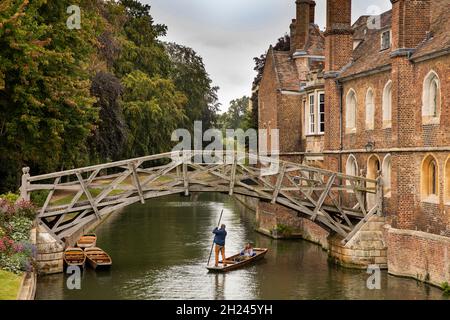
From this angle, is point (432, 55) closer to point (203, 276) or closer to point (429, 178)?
point (429, 178)

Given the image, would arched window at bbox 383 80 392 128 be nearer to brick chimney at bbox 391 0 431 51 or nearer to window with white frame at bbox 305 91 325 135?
brick chimney at bbox 391 0 431 51

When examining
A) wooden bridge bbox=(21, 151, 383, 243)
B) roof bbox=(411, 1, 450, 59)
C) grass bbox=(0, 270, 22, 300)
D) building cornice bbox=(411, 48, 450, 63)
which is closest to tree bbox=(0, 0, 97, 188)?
wooden bridge bbox=(21, 151, 383, 243)

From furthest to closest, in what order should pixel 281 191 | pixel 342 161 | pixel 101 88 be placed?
pixel 101 88, pixel 342 161, pixel 281 191

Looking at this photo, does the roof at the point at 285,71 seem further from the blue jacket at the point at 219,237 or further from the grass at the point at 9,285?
the grass at the point at 9,285

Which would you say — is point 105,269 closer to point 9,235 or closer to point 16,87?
point 9,235

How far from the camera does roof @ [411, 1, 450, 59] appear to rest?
20.4 meters

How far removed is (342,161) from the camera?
28.2 meters

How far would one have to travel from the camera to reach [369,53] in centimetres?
2769

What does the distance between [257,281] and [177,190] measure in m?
4.44

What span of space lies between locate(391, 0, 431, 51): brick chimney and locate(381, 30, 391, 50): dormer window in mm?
A: 3619

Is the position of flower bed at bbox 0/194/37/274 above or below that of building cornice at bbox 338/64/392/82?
below

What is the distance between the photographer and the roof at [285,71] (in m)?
33.7

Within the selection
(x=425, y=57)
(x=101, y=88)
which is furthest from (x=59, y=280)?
(x=101, y=88)

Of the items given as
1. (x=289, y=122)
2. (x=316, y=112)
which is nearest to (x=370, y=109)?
(x=316, y=112)
